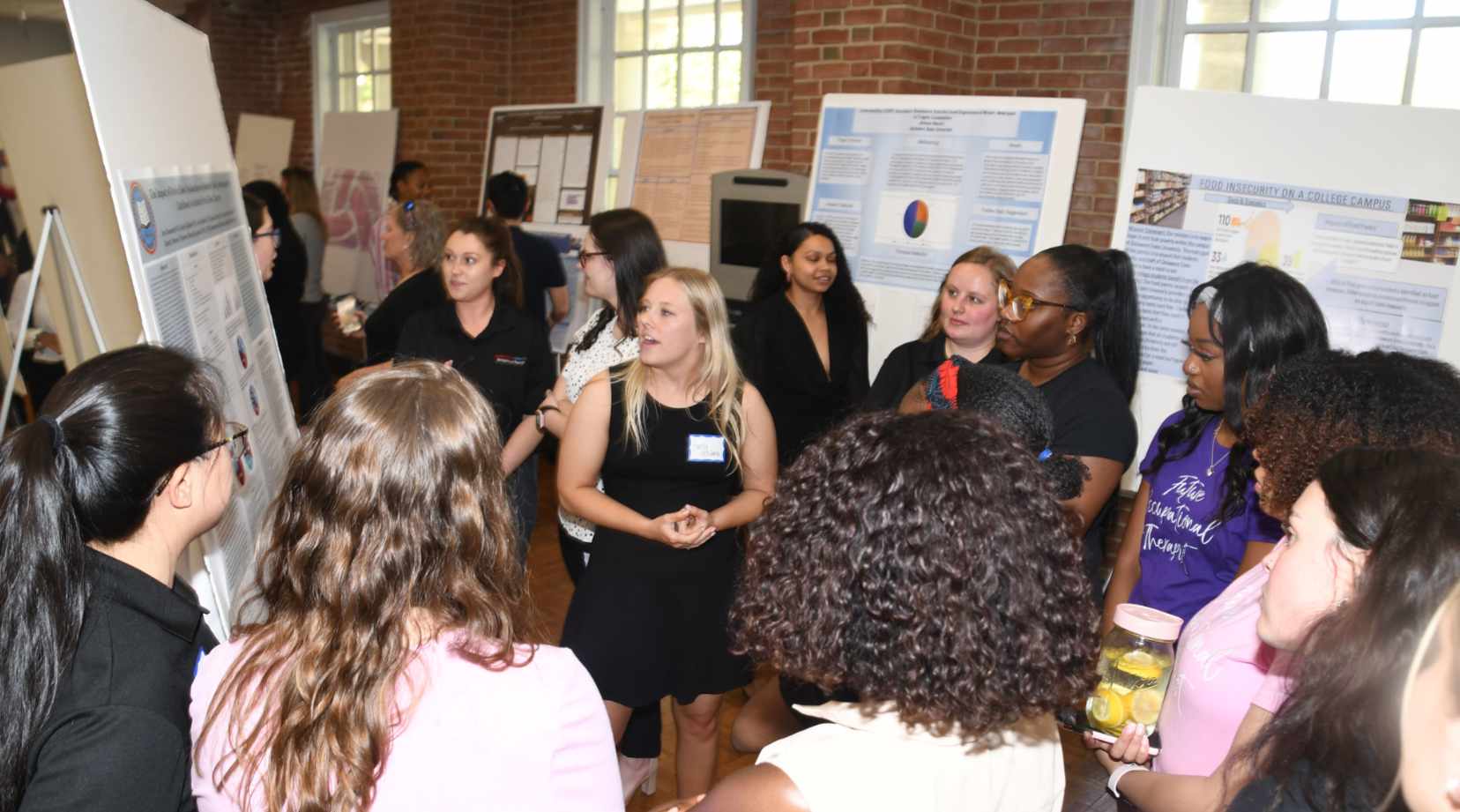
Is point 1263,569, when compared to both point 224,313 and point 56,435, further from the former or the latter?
point 224,313

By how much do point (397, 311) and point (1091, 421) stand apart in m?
2.52

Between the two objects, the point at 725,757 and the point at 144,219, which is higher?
the point at 144,219

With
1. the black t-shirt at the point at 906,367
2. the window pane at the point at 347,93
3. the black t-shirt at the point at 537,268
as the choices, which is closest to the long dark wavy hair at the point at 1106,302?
the black t-shirt at the point at 906,367

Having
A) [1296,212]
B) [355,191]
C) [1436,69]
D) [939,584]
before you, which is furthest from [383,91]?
[939,584]

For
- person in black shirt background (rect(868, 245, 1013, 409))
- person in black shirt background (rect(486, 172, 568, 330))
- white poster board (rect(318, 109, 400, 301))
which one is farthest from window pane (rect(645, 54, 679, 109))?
person in black shirt background (rect(868, 245, 1013, 409))

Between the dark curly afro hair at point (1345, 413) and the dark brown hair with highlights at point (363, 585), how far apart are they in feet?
3.59

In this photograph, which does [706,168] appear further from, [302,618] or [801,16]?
[302,618]

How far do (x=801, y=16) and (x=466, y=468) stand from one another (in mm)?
4079

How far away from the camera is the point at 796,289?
12.6 ft

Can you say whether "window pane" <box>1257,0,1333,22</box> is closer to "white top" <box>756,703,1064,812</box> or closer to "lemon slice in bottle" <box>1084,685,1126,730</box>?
"lemon slice in bottle" <box>1084,685,1126,730</box>

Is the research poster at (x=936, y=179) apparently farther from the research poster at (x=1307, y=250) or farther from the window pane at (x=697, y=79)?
the window pane at (x=697, y=79)

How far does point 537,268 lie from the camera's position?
4.94 meters

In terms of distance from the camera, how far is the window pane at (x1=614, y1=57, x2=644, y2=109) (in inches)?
276

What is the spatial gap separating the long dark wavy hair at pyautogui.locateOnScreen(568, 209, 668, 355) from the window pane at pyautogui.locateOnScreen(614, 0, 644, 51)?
13.8 ft
